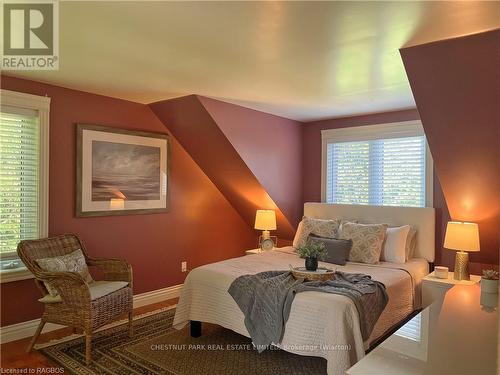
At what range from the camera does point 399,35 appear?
222cm

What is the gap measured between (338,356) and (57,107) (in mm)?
3270

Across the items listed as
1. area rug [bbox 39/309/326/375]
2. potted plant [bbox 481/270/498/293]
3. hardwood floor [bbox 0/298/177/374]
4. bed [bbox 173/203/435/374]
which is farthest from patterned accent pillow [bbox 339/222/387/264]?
hardwood floor [bbox 0/298/177/374]

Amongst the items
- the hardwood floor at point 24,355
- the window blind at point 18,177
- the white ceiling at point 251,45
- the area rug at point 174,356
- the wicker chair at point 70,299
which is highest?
the white ceiling at point 251,45

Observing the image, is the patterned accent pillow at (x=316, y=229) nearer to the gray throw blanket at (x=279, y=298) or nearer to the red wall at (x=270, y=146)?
the red wall at (x=270, y=146)

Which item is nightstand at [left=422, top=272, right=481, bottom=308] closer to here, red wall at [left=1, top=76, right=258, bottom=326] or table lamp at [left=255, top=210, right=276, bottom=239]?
table lamp at [left=255, top=210, right=276, bottom=239]

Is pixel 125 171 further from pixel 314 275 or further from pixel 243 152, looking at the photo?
pixel 314 275

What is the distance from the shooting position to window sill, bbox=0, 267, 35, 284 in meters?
3.16

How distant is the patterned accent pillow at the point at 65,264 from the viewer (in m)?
3.03

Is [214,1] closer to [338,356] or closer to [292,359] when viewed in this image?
[338,356]

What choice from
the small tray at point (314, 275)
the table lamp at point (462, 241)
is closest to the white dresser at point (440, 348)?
the small tray at point (314, 275)

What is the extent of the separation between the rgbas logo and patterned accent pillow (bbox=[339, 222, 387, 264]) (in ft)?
10.6

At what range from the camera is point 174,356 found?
2965 mm

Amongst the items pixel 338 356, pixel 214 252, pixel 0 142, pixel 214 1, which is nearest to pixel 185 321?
pixel 338 356

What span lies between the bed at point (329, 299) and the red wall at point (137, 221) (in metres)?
1.11
